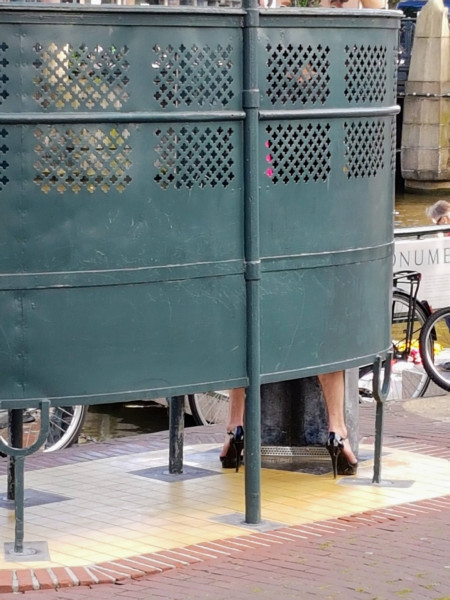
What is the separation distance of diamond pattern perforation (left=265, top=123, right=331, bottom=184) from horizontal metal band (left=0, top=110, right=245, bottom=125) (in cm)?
27

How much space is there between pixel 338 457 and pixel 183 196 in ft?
6.88

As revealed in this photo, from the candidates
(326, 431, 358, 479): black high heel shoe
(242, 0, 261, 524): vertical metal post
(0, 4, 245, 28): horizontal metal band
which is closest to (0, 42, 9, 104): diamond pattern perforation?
(0, 4, 245, 28): horizontal metal band

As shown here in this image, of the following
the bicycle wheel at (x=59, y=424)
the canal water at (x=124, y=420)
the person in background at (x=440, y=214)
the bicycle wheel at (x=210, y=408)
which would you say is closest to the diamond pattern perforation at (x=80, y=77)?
the bicycle wheel at (x=59, y=424)

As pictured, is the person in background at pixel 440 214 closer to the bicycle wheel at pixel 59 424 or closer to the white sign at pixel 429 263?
the white sign at pixel 429 263

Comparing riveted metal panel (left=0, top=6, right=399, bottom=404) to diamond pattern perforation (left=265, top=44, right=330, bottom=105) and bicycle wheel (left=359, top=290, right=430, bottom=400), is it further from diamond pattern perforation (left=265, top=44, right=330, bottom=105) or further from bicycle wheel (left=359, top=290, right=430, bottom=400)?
bicycle wheel (left=359, top=290, right=430, bottom=400)

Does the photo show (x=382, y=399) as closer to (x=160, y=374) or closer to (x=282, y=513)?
(x=282, y=513)

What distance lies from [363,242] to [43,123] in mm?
1912

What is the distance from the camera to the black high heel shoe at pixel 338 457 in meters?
8.43

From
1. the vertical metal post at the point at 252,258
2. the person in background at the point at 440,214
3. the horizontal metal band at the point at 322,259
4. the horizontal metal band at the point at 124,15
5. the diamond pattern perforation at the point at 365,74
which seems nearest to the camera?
the horizontal metal band at the point at 124,15

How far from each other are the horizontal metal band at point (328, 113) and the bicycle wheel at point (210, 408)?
3.72m

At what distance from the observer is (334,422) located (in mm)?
8453

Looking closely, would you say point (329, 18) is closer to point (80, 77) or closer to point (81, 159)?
point (80, 77)

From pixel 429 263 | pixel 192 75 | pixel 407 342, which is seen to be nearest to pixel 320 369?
pixel 192 75

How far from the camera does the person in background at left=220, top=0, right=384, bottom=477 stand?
845 cm
